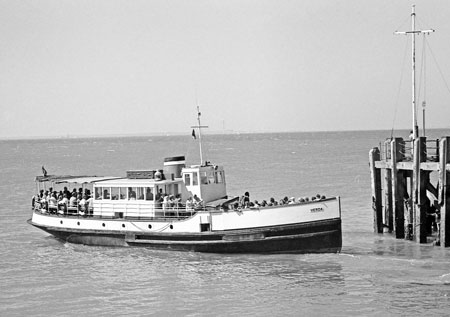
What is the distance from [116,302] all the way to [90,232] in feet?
34.3

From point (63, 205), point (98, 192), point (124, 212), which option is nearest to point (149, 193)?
point (124, 212)

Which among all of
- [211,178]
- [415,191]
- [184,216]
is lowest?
[184,216]

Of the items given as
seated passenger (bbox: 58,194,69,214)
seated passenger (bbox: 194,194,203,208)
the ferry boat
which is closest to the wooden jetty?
the ferry boat

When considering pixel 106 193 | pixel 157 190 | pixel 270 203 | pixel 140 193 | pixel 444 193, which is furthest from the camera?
pixel 106 193

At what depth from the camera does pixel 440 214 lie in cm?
2969

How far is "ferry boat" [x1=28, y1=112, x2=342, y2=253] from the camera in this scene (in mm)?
29781

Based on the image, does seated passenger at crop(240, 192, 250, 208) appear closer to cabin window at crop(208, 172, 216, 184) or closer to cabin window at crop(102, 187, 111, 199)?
cabin window at crop(208, 172, 216, 184)

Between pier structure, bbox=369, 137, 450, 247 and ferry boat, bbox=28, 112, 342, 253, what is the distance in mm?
3860

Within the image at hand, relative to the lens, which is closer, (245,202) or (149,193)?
(245,202)

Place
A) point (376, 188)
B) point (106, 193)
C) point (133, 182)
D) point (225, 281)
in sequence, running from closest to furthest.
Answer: point (225, 281)
point (133, 182)
point (376, 188)
point (106, 193)

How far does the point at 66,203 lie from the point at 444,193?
18626mm

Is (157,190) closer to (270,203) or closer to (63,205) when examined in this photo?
(270,203)

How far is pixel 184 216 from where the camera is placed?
1262 inches

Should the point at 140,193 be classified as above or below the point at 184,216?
above
